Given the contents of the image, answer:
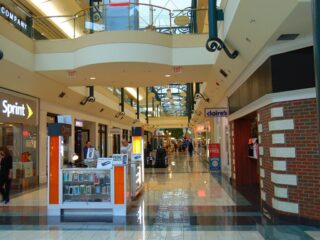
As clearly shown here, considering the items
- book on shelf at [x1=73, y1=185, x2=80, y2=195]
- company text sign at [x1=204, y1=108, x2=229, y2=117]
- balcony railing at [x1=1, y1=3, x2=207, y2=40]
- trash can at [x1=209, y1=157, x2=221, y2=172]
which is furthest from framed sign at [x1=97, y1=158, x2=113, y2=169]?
trash can at [x1=209, y1=157, x2=221, y2=172]

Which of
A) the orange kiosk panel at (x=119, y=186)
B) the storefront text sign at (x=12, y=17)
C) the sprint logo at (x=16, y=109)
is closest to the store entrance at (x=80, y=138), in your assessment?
the sprint logo at (x=16, y=109)

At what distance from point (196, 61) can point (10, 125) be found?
20.5 ft

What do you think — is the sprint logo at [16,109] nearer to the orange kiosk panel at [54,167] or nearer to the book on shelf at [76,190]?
the orange kiosk panel at [54,167]

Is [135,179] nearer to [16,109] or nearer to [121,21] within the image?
[121,21]

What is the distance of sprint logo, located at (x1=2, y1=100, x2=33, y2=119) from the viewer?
10712 mm

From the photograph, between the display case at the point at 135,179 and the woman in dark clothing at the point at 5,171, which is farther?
the display case at the point at 135,179

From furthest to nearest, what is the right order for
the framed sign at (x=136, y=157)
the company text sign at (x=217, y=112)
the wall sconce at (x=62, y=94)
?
the wall sconce at (x=62, y=94)
the company text sign at (x=217, y=112)
the framed sign at (x=136, y=157)

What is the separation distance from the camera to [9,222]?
7.16 meters

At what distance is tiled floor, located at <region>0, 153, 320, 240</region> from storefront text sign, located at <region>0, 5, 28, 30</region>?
4874mm

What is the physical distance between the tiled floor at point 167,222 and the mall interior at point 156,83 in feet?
0.08

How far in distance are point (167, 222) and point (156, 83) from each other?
749 cm

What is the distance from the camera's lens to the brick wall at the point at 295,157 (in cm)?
649

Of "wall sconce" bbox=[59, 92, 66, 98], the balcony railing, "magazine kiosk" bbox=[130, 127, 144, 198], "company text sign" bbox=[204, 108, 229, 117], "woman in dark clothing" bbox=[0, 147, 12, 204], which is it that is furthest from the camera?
"wall sconce" bbox=[59, 92, 66, 98]

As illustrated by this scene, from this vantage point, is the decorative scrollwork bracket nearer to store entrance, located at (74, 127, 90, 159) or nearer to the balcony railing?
the balcony railing
